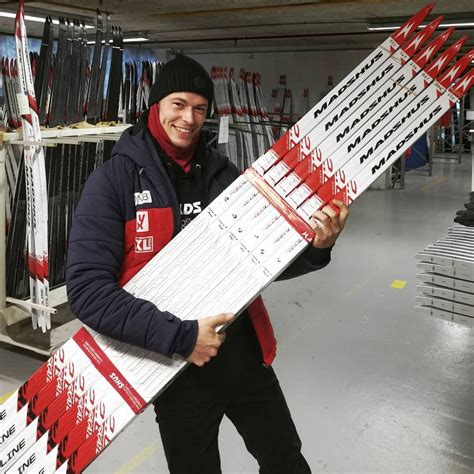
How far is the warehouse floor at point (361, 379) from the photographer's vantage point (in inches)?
108

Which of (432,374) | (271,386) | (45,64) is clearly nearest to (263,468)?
(271,386)

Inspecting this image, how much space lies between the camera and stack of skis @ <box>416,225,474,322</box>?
2.53 meters

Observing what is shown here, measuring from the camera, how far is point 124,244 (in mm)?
1590

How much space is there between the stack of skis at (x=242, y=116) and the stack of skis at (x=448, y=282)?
20.0ft

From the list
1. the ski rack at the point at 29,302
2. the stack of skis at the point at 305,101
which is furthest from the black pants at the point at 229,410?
the stack of skis at the point at 305,101

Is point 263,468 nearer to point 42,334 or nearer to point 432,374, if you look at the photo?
point 432,374

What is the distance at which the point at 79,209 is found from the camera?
1536 mm

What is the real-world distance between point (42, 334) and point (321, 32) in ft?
24.3

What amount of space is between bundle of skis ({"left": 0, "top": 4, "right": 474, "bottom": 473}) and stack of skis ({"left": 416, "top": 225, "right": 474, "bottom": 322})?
3.24 feet

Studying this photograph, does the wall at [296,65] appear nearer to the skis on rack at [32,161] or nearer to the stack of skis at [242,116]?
the stack of skis at [242,116]

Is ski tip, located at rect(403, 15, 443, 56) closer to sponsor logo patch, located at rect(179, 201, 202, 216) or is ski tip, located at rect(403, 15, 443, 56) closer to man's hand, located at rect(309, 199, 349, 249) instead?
man's hand, located at rect(309, 199, 349, 249)

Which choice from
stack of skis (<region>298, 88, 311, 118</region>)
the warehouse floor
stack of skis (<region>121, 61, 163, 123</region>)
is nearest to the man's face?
the warehouse floor

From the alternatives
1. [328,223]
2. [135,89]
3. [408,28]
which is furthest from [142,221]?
[135,89]

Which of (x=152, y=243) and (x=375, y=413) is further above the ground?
(x=152, y=243)
